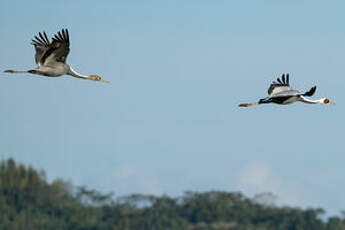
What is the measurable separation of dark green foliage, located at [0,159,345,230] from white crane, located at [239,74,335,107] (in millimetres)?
76085

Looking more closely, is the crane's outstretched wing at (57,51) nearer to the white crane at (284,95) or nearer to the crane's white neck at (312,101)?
the white crane at (284,95)

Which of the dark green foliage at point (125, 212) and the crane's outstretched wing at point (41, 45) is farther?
the dark green foliage at point (125, 212)

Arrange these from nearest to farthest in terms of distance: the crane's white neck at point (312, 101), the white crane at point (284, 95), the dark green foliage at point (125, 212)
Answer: the white crane at point (284, 95), the crane's white neck at point (312, 101), the dark green foliage at point (125, 212)

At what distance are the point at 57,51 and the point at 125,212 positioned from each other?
83.2 metres

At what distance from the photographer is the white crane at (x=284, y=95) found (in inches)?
1236

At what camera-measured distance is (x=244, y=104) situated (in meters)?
31.8

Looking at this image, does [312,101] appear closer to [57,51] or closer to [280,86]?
[280,86]

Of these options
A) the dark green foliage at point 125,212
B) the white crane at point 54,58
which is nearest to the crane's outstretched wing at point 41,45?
the white crane at point 54,58

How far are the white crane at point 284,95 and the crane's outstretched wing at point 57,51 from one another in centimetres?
565

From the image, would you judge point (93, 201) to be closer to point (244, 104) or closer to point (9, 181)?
point (9, 181)

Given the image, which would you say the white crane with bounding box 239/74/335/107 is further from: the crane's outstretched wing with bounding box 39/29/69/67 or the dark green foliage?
the dark green foliage

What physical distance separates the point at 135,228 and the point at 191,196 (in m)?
7.50

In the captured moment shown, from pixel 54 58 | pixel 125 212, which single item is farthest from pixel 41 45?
pixel 125 212

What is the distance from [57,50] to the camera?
29.5m
